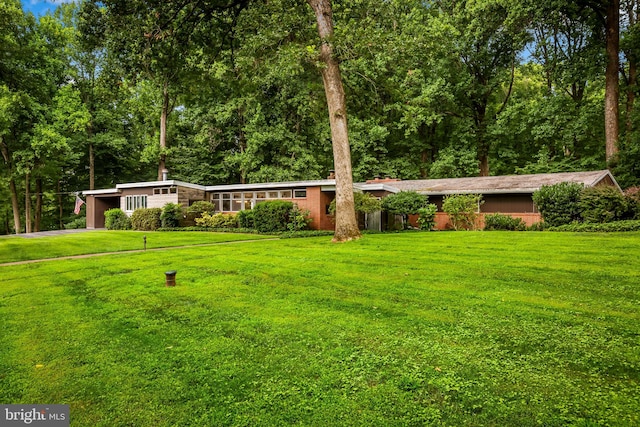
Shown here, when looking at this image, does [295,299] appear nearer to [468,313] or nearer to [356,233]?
[468,313]

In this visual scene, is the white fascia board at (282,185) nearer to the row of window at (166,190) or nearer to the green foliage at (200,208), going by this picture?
the green foliage at (200,208)

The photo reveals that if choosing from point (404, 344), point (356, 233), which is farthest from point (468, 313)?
point (356, 233)

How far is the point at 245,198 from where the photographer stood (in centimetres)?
2397

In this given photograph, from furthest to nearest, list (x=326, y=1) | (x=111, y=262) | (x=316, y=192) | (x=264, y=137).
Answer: (x=264, y=137)
(x=316, y=192)
(x=326, y=1)
(x=111, y=262)

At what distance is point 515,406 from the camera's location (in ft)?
7.95

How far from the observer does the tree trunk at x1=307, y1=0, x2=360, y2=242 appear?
12.5 meters

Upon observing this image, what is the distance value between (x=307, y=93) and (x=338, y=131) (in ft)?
54.8

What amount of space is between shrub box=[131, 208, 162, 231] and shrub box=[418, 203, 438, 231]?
54.9 feet

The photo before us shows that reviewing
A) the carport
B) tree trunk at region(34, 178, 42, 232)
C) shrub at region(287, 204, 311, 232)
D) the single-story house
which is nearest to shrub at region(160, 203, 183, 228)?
the single-story house

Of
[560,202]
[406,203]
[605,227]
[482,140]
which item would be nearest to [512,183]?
[560,202]

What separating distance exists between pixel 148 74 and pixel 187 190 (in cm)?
1647

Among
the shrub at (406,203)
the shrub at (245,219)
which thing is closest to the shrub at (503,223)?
the shrub at (406,203)

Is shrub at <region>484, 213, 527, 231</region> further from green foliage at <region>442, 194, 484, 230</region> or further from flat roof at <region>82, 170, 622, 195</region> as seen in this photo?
flat roof at <region>82, 170, 622, 195</region>

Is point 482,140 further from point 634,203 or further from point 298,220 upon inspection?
point 298,220
